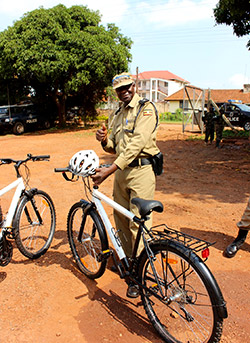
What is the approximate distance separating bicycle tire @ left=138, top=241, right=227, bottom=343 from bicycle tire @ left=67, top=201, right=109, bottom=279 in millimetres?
610

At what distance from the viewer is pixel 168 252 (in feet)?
7.87

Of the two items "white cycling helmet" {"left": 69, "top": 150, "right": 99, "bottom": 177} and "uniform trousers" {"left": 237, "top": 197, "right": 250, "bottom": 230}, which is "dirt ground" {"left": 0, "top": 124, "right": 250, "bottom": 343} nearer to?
"uniform trousers" {"left": 237, "top": 197, "right": 250, "bottom": 230}

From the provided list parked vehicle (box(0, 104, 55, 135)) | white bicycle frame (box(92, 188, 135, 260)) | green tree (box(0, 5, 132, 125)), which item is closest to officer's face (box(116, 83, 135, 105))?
white bicycle frame (box(92, 188, 135, 260))

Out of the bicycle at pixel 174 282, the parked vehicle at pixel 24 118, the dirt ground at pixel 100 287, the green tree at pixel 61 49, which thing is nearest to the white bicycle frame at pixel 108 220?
the bicycle at pixel 174 282

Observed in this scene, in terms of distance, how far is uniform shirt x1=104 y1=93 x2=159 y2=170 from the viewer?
2859 mm

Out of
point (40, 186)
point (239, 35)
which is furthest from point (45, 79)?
point (40, 186)

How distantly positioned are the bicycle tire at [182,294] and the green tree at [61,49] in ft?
52.2

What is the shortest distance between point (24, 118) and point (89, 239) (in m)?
17.4

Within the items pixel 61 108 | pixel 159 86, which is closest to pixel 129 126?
pixel 61 108

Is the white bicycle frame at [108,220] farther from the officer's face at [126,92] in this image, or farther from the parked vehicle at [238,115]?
the parked vehicle at [238,115]

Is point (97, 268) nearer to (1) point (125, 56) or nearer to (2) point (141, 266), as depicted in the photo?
(2) point (141, 266)

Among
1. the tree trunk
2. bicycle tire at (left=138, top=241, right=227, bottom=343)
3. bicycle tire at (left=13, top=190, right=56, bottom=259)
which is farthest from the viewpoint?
the tree trunk

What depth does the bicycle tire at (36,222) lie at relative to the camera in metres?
3.72

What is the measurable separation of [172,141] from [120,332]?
12.9 meters
